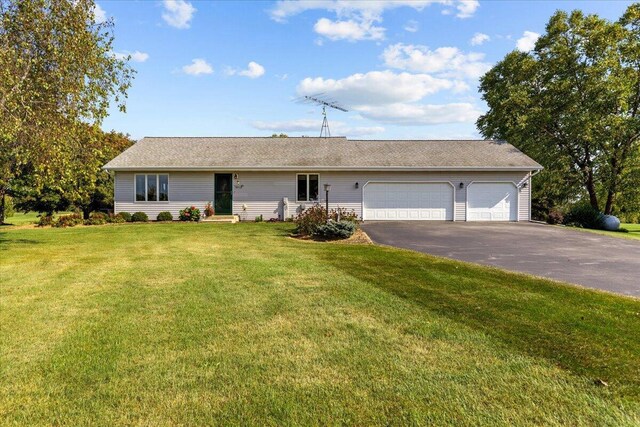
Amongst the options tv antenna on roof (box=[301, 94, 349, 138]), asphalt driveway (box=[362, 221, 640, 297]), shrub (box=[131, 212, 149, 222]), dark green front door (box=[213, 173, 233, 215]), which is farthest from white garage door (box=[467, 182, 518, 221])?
shrub (box=[131, 212, 149, 222])

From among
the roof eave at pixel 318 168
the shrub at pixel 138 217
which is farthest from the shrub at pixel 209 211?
the shrub at pixel 138 217

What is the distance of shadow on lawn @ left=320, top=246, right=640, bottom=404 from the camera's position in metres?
3.40

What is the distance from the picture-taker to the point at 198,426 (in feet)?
8.16

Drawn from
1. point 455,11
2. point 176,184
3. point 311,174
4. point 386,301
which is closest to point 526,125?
point 455,11

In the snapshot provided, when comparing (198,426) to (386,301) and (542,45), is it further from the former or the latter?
(542,45)

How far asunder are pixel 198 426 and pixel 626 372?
3.62 meters

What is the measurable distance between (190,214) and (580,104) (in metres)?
25.1

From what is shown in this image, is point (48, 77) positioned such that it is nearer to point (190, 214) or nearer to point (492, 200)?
point (190, 214)

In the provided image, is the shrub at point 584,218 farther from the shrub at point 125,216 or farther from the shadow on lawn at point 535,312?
the shrub at point 125,216

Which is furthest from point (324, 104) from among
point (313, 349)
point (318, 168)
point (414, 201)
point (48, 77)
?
point (313, 349)

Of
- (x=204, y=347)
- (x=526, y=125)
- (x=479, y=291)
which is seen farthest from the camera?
(x=526, y=125)

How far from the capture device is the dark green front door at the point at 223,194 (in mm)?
19109

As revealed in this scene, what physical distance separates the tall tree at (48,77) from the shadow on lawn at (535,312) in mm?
8234

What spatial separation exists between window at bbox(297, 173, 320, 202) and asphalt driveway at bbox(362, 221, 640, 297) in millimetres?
4727
